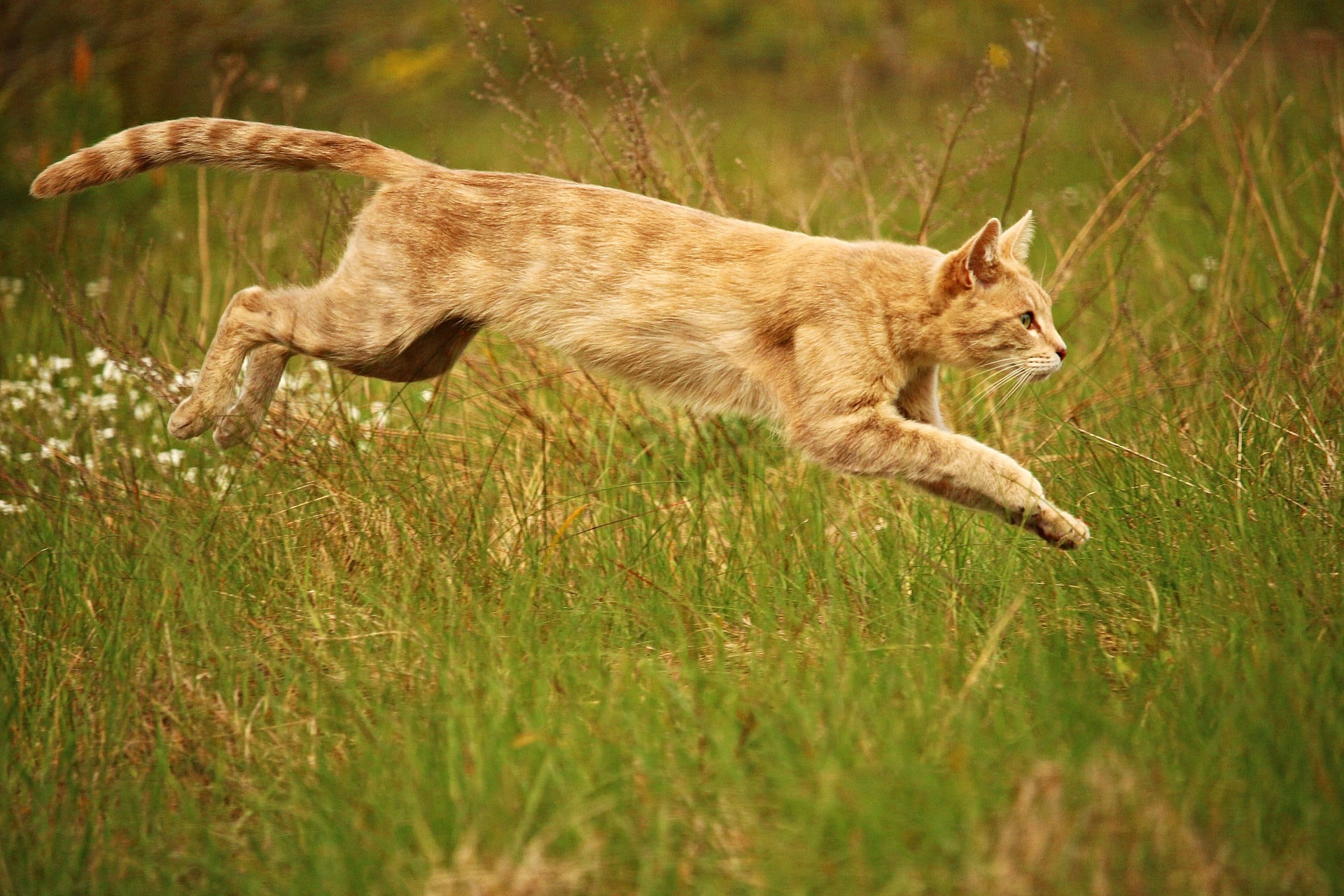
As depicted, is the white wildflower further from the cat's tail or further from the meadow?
the cat's tail

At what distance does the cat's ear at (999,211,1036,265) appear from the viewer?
4387 millimetres

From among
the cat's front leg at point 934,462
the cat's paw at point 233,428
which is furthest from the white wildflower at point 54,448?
the cat's front leg at point 934,462

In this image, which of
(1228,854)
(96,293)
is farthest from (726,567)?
(96,293)

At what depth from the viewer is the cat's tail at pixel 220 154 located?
427 cm

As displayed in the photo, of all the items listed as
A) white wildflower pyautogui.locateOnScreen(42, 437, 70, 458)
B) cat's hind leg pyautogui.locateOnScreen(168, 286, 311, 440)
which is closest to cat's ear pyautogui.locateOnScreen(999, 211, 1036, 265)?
cat's hind leg pyautogui.locateOnScreen(168, 286, 311, 440)

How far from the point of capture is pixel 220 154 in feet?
14.4

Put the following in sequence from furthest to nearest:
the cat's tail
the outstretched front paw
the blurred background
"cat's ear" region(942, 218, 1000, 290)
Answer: the blurred background
the cat's tail
"cat's ear" region(942, 218, 1000, 290)
the outstretched front paw

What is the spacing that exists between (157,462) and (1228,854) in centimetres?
378

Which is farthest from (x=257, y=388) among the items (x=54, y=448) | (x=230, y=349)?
(x=54, y=448)

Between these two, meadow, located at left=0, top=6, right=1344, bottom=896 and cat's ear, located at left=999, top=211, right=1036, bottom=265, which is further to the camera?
cat's ear, located at left=999, top=211, right=1036, bottom=265

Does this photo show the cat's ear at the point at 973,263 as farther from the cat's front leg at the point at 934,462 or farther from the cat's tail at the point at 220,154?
the cat's tail at the point at 220,154

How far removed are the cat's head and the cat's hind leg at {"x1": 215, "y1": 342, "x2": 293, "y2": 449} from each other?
217 cm

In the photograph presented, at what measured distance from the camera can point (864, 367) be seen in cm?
416

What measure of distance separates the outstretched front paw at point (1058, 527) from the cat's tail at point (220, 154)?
2233 mm
